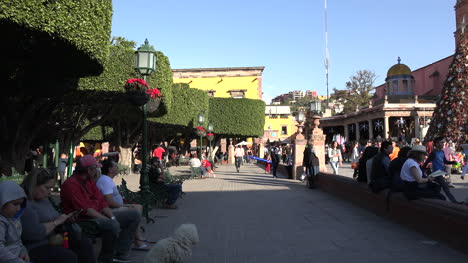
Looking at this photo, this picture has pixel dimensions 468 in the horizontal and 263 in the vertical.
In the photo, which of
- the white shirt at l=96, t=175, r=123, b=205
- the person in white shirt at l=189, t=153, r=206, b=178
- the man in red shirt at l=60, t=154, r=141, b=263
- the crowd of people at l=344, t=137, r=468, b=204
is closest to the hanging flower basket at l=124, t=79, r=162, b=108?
the white shirt at l=96, t=175, r=123, b=205

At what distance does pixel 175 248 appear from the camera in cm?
404

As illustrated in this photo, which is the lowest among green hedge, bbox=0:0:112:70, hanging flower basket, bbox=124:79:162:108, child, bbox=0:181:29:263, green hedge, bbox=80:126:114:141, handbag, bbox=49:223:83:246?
handbag, bbox=49:223:83:246

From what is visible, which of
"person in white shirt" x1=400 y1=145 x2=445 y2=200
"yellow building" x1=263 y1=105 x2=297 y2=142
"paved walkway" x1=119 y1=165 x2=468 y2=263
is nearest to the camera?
"paved walkway" x1=119 y1=165 x2=468 y2=263

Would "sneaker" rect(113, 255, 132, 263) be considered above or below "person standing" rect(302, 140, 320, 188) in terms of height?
below

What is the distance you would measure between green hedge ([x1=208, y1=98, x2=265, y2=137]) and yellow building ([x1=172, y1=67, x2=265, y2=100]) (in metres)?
15.5

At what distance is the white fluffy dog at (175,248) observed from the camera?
156 inches

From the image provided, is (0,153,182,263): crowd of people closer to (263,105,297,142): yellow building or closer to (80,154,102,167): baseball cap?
(80,154,102,167): baseball cap

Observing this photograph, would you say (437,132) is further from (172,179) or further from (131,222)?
(131,222)

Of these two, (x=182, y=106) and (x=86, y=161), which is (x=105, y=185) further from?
(x=182, y=106)

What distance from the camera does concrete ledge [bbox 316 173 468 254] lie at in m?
5.15

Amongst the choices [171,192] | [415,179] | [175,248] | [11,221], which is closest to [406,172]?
[415,179]

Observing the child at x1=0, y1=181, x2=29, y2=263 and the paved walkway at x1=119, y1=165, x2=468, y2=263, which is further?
the paved walkway at x1=119, y1=165, x2=468, y2=263

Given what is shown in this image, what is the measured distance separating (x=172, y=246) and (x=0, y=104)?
9427mm

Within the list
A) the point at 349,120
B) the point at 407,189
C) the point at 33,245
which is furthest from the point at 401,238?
the point at 349,120
